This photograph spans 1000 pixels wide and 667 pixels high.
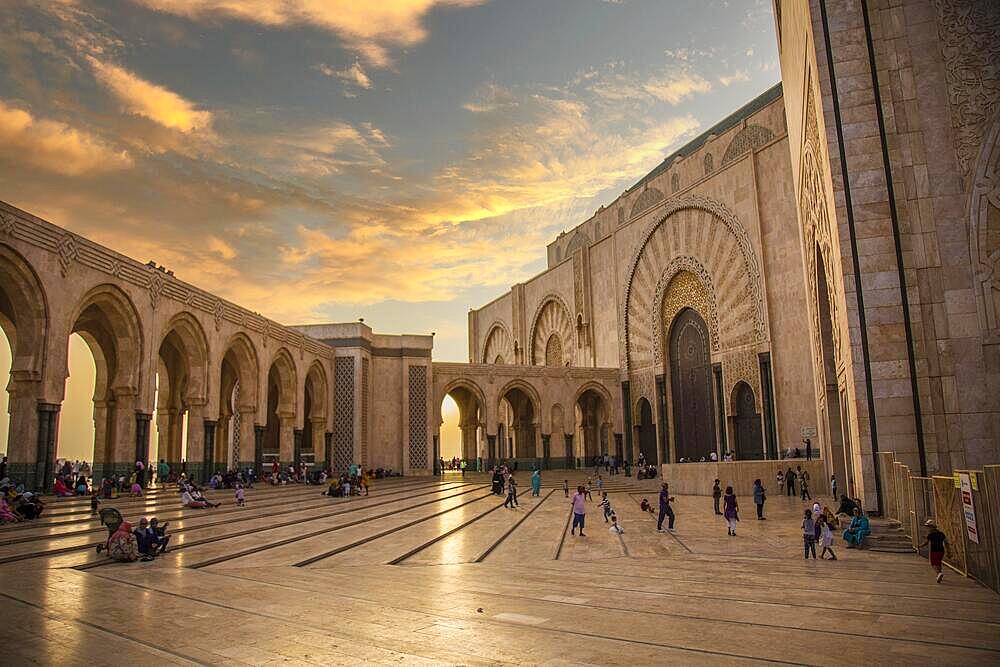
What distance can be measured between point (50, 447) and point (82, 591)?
791 centimetres

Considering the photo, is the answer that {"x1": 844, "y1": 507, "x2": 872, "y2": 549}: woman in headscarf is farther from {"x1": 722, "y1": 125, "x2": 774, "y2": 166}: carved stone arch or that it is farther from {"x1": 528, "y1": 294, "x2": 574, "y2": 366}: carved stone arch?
{"x1": 528, "y1": 294, "x2": 574, "y2": 366}: carved stone arch

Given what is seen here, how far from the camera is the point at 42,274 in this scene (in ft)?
37.8

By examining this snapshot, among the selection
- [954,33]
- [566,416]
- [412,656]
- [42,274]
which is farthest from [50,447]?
[566,416]

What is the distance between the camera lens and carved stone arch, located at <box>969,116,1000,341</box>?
787 cm

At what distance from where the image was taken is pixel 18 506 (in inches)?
380

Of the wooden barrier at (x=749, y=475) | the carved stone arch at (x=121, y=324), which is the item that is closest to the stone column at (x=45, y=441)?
the carved stone arch at (x=121, y=324)

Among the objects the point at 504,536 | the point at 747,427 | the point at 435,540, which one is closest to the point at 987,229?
the point at 504,536

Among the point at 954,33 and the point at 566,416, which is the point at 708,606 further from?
the point at 566,416

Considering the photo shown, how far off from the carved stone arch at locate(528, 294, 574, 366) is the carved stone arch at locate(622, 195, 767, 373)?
4.98m

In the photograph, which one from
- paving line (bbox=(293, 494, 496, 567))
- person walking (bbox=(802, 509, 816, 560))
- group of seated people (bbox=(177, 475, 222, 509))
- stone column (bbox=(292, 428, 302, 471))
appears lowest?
paving line (bbox=(293, 494, 496, 567))

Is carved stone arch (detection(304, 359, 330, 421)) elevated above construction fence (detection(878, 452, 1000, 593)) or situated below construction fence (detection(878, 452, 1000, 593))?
above

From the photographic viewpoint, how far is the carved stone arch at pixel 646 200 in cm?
2605

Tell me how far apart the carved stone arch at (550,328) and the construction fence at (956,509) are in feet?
74.4

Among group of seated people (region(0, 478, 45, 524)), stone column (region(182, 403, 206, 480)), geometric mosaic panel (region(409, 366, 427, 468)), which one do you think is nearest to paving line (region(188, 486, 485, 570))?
group of seated people (region(0, 478, 45, 524))
